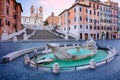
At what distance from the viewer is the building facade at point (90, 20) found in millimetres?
41494

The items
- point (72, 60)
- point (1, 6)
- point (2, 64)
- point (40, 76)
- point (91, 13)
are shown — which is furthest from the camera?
point (91, 13)

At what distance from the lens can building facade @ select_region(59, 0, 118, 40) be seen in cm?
4149

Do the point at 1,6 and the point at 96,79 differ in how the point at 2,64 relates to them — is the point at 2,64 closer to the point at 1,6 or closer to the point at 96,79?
the point at 96,79

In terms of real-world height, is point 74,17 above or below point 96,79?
above

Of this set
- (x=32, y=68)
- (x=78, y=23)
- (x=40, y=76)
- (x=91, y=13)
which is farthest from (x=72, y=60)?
(x=91, y=13)

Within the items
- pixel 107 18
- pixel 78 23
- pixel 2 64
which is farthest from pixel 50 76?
pixel 107 18

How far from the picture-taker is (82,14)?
1646 inches

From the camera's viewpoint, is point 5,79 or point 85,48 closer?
point 5,79

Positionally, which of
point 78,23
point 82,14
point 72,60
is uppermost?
point 82,14

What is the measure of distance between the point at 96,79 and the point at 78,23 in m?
34.3

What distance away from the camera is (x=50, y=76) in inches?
325

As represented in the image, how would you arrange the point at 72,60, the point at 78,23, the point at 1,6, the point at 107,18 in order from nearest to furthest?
the point at 72,60 < the point at 1,6 < the point at 78,23 < the point at 107,18

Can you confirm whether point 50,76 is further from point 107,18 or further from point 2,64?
point 107,18

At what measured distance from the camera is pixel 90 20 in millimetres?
44188
